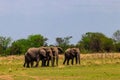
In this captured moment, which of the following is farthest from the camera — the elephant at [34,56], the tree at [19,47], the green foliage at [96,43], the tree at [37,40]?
the tree at [37,40]

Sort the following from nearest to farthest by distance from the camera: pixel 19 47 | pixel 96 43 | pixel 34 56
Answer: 1. pixel 34 56
2. pixel 19 47
3. pixel 96 43

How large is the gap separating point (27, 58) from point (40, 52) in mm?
1477

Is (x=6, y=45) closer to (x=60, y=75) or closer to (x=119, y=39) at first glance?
(x=119, y=39)

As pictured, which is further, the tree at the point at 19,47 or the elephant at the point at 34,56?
the tree at the point at 19,47

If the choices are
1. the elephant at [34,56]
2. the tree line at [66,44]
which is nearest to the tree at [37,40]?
the tree line at [66,44]

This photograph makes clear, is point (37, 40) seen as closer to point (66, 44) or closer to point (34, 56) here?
point (66, 44)

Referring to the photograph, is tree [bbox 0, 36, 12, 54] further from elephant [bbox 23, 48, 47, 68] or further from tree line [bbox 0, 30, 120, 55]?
elephant [bbox 23, 48, 47, 68]

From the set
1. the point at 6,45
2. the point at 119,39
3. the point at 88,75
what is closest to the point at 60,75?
the point at 88,75

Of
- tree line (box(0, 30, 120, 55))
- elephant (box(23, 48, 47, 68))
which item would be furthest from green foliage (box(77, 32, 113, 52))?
elephant (box(23, 48, 47, 68))

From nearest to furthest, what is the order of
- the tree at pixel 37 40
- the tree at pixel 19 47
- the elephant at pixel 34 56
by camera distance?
1. the elephant at pixel 34 56
2. the tree at pixel 19 47
3. the tree at pixel 37 40

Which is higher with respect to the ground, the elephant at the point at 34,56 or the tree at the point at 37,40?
the tree at the point at 37,40

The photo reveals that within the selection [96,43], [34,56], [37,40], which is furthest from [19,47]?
[34,56]

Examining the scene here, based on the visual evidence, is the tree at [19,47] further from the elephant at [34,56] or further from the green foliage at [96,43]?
the elephant at [34,56]

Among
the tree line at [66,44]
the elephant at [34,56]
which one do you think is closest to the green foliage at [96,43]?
the tree line at [66,44]
